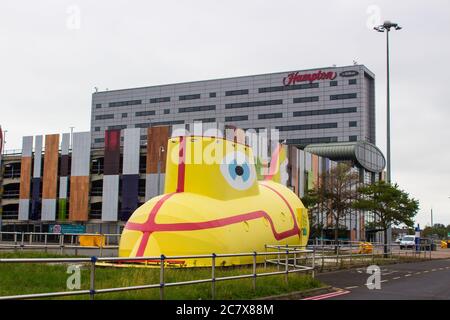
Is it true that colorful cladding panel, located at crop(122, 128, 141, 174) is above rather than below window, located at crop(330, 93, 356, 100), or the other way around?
below

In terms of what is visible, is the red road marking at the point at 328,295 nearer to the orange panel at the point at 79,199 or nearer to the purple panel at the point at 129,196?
the purple panel at the point at 129,196

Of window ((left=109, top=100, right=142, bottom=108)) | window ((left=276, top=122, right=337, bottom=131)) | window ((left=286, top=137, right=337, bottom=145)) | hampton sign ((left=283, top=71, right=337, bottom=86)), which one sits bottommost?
window ((left=286, top=137, right=337, bottom=145))

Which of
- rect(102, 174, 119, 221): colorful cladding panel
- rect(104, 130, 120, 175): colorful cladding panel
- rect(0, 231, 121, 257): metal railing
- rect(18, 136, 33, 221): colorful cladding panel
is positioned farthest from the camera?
rect(18, 136, 33, 221): colorful cladding panel

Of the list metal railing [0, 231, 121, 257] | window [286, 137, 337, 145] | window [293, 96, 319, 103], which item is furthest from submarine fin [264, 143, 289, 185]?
window [293, 96, 319, 103]

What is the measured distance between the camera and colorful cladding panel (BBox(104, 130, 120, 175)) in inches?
2351

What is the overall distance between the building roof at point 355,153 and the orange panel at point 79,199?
41.9 m

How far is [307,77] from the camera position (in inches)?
4247

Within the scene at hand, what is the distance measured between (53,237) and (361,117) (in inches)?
2652

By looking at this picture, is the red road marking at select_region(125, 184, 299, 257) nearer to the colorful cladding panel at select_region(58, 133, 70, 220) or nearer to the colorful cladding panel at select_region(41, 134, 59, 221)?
the colorful cladding panel at select_region(58, 133, 70, 220)

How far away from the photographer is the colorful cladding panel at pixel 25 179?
63344 millimetres

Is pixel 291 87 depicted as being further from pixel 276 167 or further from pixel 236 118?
pixel 276 167

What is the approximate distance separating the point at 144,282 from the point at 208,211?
6801 mm

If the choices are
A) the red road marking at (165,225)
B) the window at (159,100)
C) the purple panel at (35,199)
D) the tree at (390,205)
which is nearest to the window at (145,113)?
the window at (159,100)

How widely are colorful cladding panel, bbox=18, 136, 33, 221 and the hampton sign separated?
192 feet
